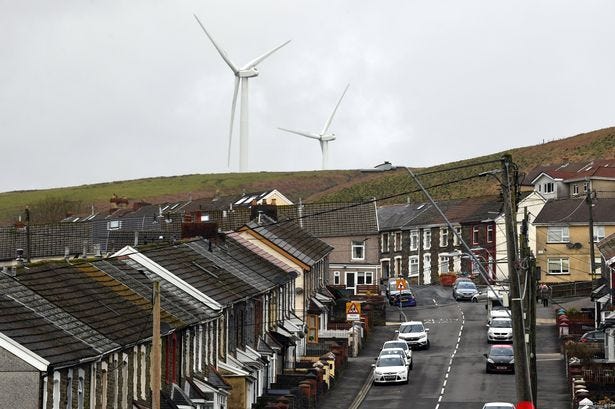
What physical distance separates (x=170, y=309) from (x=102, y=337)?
8547mm

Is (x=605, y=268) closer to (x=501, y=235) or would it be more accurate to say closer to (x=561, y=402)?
(x=561, y=402)

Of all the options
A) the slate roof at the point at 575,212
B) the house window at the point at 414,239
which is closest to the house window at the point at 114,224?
the house window at the point at 414,239

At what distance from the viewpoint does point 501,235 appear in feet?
360

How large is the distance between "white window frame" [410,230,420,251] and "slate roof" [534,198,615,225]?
16.6 meters

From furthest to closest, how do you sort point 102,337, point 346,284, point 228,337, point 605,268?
1. point 346,284
2. point 605,268
3. point 228,337
4. point 102,337

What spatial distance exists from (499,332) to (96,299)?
36.5 m

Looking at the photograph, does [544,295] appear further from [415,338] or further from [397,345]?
[397,345]

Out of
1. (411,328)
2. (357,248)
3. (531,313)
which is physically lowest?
(411,328)

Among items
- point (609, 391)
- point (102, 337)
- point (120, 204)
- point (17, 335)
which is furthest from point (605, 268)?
point (120, 204)

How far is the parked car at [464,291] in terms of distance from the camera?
312 feet

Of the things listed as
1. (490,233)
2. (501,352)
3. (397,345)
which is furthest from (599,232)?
(501,352)

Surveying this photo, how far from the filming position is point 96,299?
124ft

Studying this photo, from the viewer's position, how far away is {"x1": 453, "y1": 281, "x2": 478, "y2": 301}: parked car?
95.1m

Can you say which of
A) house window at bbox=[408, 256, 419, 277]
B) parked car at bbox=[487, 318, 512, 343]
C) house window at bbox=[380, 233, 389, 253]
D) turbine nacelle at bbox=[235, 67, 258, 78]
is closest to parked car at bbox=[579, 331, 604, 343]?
parked car at bbox=[487, 318, 512, 343]
